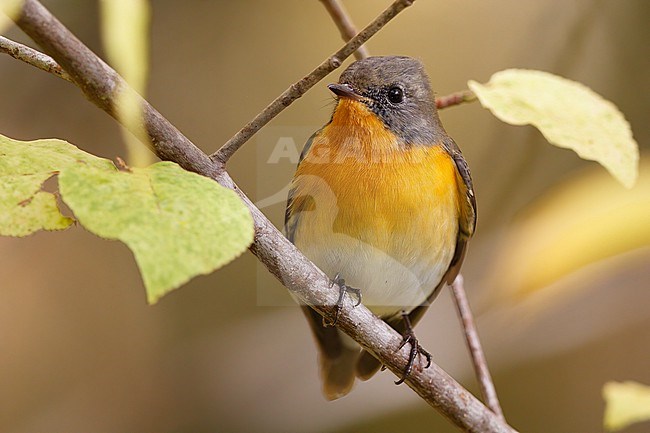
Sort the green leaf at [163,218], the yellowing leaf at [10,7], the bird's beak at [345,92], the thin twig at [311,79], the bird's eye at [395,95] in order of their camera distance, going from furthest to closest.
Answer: the bird's eye at [395,95], the bird's beak at [345,92], the thin twig at [311,79], the yellowing leaf at [10,7], the green leaf at [163,218]

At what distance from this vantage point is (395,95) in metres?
1.50

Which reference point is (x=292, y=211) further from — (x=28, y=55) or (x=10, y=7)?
(x=10, y=7)

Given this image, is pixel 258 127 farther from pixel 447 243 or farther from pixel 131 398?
pixel 131 398

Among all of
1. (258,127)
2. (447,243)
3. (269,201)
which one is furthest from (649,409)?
(269,201)

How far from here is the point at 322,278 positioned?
0.98m

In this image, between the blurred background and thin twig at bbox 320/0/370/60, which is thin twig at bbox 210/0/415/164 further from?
the blurred background

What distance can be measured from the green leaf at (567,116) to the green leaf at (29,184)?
484mm

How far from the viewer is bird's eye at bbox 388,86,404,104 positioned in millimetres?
1488

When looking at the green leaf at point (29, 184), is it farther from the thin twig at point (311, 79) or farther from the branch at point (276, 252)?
the thin twig at point (311, 79)

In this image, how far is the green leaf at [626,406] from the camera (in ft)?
2.82

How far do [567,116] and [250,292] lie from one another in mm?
2020

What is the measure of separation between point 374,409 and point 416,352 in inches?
53.8

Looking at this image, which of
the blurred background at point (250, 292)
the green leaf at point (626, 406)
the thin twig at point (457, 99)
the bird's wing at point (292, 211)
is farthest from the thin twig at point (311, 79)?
the blurred background at point (250, 292)

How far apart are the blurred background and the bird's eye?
955 millimetres
